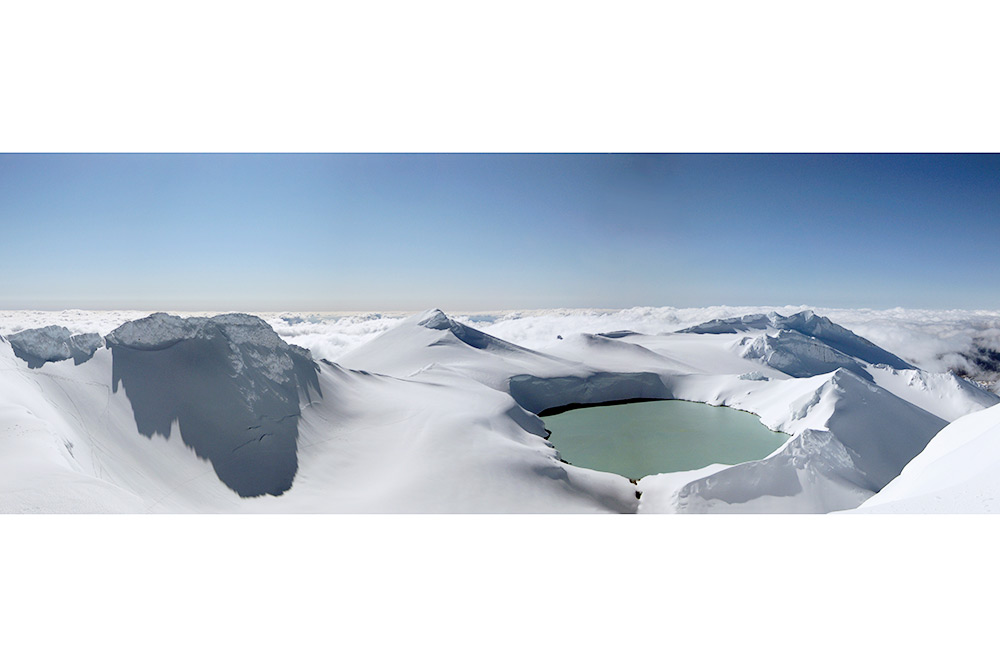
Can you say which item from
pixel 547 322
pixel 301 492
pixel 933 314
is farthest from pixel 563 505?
pixel 547 322

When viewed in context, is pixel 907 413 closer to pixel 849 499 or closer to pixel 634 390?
pixel 849 499

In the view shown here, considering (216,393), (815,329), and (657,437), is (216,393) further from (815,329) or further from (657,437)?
(815,329)

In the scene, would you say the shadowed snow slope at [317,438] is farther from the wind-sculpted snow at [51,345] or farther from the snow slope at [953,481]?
the snow slope at [953,481]

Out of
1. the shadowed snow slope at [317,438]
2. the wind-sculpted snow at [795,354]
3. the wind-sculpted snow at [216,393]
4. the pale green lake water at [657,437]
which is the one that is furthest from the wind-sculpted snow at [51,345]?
the wind-sculpted snow at [795,354]

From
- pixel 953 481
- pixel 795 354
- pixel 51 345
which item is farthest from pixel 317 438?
pixel 795 354

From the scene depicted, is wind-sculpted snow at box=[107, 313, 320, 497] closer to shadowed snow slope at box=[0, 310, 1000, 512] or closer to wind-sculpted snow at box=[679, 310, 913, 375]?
shadowed snow slope at box=[0, 310, 1000, 512]

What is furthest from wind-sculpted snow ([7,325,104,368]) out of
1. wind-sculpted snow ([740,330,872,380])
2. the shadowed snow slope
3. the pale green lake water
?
wind-sculpted snow ([740,330,872,380])
